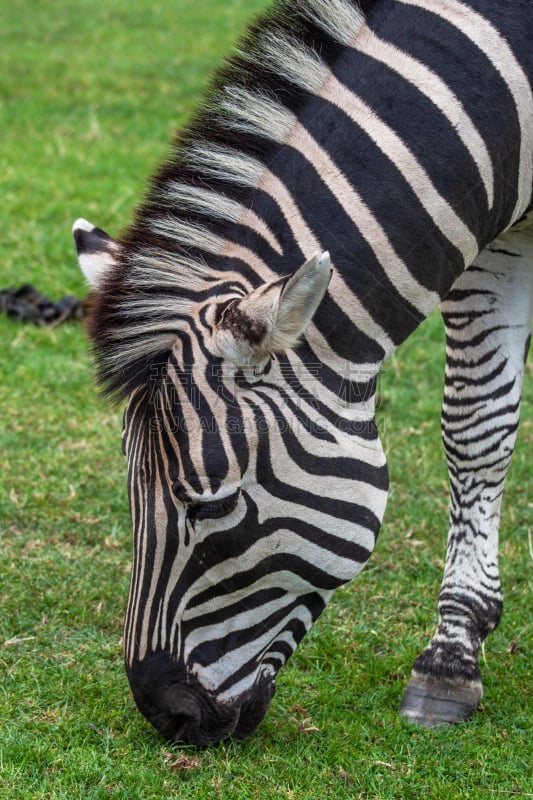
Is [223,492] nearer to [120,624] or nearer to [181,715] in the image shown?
[181,715]

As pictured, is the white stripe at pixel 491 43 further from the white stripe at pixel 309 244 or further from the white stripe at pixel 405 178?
the white stripe at pixel 309 244

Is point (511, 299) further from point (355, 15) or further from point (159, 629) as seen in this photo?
point (159, 629)

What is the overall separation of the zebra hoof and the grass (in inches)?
2.6

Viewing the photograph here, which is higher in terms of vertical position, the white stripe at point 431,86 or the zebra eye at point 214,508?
the white stripe at point 431,86

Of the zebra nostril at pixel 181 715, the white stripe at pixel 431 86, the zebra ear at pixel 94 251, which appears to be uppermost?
the white stripe at pixel 431 86

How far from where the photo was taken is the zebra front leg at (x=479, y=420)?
470 cm

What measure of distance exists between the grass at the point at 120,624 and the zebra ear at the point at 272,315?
158 centimetres

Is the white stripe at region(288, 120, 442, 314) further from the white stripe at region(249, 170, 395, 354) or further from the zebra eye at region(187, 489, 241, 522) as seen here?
the zebra eye at region(187, 489, 241, 522)

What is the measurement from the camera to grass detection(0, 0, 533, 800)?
12.7ft

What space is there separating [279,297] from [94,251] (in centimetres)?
102

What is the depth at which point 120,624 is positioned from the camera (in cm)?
507

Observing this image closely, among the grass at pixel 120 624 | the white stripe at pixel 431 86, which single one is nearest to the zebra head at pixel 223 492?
the grass at pixel 120 624

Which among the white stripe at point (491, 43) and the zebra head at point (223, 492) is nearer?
the zebra head at point (223, 492)

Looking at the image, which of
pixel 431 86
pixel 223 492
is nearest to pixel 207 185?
pixel 431 86
